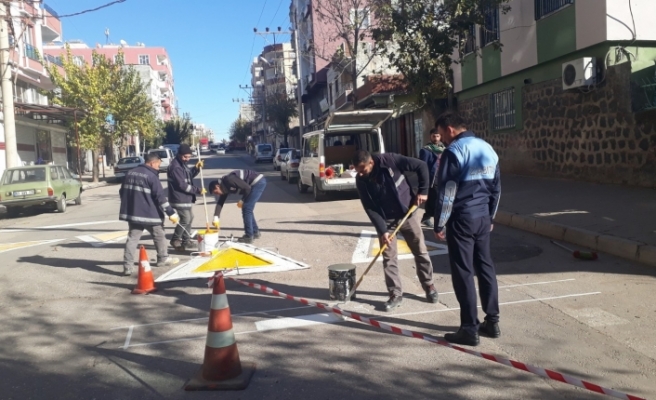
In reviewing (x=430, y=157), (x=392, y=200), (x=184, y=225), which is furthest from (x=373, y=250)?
(x=392, y=200)

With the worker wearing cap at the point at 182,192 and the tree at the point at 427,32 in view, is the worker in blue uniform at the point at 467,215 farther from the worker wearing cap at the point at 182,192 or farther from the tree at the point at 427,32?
the tree at the point at 427,32

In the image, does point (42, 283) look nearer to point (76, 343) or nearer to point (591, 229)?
point (76, 343)

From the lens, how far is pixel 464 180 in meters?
4.77

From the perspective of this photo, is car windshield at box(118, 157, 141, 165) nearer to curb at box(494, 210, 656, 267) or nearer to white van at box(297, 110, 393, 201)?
→ white van at box(297, 110, 393, 201)

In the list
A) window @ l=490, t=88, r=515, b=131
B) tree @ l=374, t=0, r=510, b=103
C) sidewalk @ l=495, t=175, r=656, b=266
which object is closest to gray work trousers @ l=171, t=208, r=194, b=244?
sidewalk @ l=495, t=175, r=656, b=266

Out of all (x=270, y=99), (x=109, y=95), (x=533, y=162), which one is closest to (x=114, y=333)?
(x=533, y=162)

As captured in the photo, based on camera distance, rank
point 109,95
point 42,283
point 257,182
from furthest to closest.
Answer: point 109,95
point 257,182
point 42,283

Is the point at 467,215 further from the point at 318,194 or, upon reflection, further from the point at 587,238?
the point at 318,194

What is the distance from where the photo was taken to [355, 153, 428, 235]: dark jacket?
19.2 feet

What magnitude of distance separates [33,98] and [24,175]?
770 inches

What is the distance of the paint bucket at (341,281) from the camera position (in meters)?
6.15

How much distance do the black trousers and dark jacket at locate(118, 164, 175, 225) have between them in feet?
15.4

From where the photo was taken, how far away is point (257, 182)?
1020 cm

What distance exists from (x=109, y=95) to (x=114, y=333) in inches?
1252
